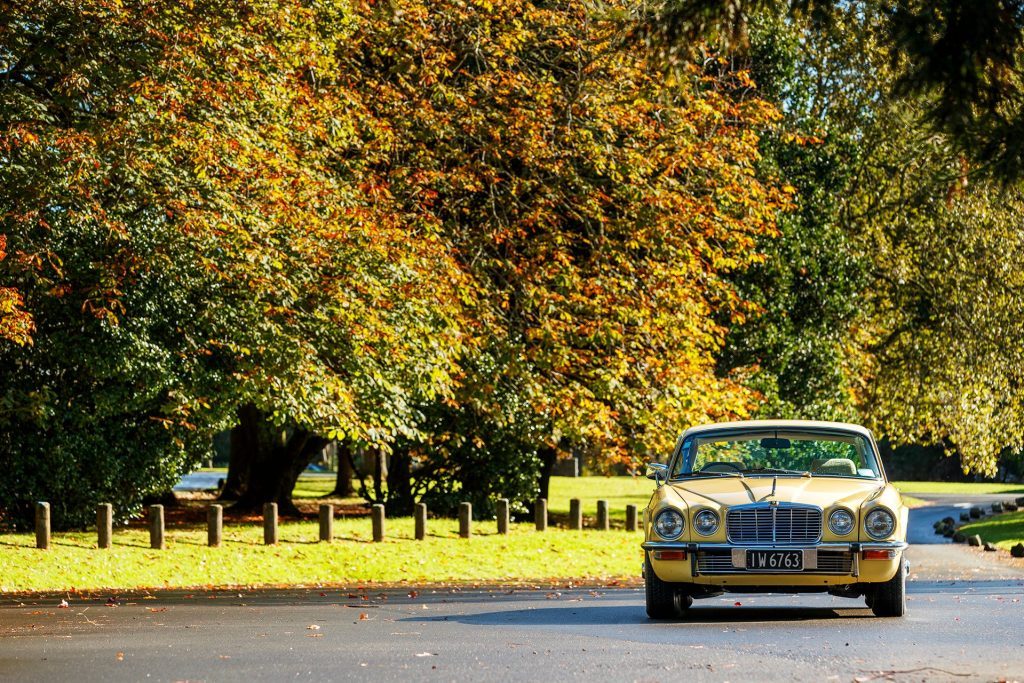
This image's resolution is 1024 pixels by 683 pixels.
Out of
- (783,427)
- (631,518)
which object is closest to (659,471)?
(783,427)

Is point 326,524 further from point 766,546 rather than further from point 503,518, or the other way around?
point 766,546

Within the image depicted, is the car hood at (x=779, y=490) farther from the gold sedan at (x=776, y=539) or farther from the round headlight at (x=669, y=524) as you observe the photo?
the round headlight at (x=669, y=524)

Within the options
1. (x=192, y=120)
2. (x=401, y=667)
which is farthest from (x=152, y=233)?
(x=401, y=667)

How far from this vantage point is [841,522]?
1180 centimetres

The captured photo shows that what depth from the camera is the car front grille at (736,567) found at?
11.7 m

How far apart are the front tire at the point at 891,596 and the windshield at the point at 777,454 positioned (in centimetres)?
110

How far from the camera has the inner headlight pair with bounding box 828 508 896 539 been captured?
1176cm

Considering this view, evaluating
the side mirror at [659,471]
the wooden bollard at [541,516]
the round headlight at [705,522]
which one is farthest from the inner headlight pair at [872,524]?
the wooden bollard at [541,516]

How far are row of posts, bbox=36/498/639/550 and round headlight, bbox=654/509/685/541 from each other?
32.2 ft

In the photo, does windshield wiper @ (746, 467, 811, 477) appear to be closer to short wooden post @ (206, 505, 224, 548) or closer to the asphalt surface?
the asphalt surface

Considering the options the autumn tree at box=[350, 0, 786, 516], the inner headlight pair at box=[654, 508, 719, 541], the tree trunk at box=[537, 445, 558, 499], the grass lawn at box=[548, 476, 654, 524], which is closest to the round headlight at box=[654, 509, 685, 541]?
the inner headlight pair at box=[654, 508, 719, 541]

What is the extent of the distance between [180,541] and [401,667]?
12.5m

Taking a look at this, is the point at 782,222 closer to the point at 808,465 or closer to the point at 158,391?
the point at 158,391

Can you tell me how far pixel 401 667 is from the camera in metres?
9.27
